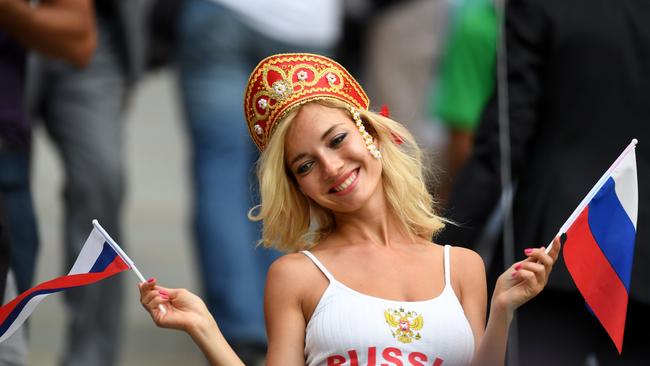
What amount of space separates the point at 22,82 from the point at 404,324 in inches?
76.5

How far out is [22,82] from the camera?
19.7 ft

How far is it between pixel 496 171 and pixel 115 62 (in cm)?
169

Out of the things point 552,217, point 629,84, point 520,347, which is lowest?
point 520,347

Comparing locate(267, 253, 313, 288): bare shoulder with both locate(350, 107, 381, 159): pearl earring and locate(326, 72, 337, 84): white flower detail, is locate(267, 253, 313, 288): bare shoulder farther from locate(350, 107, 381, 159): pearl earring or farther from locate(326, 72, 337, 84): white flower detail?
locate(326, 72, 337, 84): white flower detail

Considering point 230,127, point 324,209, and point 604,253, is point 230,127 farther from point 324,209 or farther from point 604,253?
point 604,253

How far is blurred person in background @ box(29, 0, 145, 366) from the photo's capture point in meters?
6.67

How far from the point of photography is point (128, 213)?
11.4 meters

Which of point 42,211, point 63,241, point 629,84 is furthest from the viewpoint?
point 42,211

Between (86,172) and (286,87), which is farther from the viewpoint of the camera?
(86,172)

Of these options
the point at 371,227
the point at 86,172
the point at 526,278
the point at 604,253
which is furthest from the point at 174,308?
the point at 86,172

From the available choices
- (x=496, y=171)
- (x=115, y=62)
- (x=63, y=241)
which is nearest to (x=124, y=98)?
(x=115, y=62)

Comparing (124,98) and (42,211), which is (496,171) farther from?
(42,211)

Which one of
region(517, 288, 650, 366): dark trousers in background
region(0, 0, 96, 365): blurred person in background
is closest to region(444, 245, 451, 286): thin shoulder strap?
region(517, 288, 650, 366): dark trousers in background

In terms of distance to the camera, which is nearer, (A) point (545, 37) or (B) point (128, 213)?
(A) point (545, 37)
